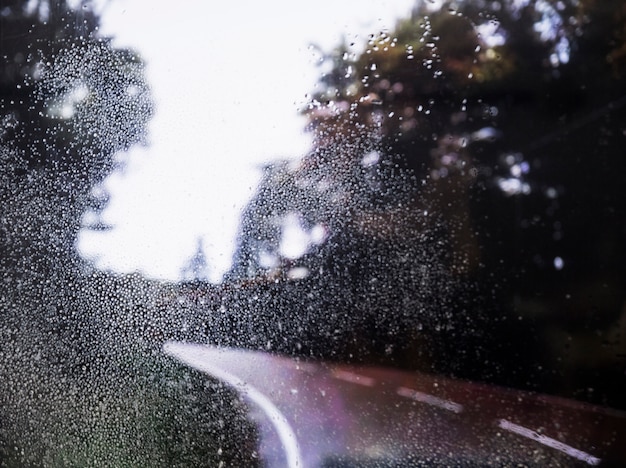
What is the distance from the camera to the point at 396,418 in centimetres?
105

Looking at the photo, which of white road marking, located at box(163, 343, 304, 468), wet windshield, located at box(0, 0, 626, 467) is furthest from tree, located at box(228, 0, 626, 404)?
white road marking, located at box(163, 343, 304, 468)

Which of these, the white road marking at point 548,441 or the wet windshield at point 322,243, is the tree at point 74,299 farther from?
the white road marking at point 548,441

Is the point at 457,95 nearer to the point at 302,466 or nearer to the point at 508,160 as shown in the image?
the point at 508,160

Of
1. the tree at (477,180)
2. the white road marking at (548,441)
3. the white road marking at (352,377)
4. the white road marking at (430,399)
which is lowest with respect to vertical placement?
the white road marking at (548,441)

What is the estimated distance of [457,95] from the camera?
107cm

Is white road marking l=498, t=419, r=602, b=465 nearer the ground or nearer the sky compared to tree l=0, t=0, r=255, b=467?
nearer the ground

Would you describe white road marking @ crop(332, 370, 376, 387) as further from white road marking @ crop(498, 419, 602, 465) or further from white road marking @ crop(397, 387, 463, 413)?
white road marking @ crop(498, 419, 602, 465)

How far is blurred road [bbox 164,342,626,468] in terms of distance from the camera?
3.07ft

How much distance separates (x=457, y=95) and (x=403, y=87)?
11cm

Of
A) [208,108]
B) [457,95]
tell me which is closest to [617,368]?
[457,95]

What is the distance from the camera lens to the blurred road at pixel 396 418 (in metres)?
0.94

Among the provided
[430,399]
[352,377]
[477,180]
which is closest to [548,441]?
[430,399]

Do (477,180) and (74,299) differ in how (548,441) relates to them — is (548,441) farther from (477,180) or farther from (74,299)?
(74,299)

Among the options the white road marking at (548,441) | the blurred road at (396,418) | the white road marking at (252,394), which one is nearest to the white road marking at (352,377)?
the blurred road at (396,418)
